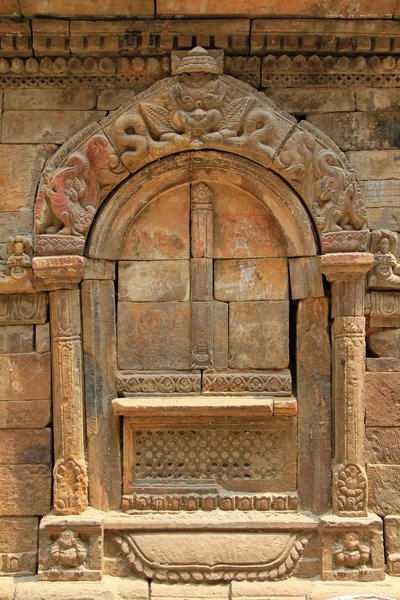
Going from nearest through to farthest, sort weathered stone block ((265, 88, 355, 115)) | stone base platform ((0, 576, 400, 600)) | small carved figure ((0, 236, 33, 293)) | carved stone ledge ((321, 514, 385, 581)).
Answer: stone base platform ((0, 576, 400, 600)), carved stone ledge ((321, 514, 385, 581)), small carved figure ((0, 236, 33, 293)), weathered stone block ((265, 88, 355, 115))

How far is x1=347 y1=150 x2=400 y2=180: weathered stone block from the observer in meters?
4.80

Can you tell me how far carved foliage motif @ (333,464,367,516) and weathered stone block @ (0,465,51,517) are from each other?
208 cm

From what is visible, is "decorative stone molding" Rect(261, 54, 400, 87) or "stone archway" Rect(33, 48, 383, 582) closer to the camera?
"stone archway" Rect(33, 48, 383, 582)

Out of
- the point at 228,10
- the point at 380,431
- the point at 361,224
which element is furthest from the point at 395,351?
the point at 228,10

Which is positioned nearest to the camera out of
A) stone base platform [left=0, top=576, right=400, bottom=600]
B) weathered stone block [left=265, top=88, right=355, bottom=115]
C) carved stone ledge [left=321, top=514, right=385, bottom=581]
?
stone base platform [left=0, top=576, right=400, bottom=600]

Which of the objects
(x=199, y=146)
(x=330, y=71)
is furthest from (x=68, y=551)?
(x=330, y=71)

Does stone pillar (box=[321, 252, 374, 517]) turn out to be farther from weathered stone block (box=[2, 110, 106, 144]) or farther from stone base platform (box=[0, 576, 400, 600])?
weathered stone block (box=[2, 110, 106, 144])

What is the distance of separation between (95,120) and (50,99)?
0.37m

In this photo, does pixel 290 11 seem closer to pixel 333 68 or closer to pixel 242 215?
pixel 333 68

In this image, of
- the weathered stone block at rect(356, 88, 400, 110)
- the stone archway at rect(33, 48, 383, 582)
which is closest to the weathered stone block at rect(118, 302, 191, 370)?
the stone archway at rect(33, 48, 383, 582)

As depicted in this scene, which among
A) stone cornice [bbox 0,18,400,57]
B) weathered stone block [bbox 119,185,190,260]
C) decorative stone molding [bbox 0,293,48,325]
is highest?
stone cornice [bbox 0,18,400,57]

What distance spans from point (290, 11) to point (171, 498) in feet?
11.5

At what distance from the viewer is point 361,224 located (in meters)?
4.69

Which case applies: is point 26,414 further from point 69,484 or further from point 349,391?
point 349,391
